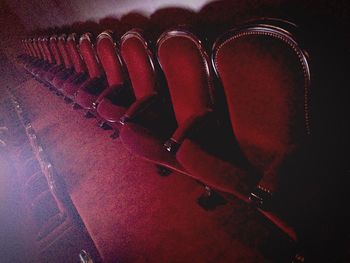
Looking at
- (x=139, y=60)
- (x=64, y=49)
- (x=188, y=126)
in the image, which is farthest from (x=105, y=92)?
(x=64, y=49)

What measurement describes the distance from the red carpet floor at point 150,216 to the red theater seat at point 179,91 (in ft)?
1.17

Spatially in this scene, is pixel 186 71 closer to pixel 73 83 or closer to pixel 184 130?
pixel 184 130

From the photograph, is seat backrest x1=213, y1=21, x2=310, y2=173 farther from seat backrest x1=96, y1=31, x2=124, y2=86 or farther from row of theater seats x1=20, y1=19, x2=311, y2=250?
seat backrest x1=96, y1=31, x2=124, y2=86

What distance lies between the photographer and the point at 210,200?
142 centimetres

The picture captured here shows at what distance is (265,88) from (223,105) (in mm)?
351

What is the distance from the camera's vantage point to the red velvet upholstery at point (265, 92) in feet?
3.03

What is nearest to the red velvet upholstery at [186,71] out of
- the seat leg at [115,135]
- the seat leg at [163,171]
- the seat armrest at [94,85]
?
the seat leg at [163,171]

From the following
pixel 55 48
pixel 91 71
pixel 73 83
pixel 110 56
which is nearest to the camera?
pixel 110 56

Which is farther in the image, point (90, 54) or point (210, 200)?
point (90, 54)

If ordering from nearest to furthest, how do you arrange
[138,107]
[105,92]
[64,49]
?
1. [138,107]
2. [105,92]
3. [64,49]

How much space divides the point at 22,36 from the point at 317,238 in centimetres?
848

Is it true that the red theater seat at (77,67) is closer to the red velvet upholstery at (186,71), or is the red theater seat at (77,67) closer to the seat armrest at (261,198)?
the red velvet upholstery at (186,71)

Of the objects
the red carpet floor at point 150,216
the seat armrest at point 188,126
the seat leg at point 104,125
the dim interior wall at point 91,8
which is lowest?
the red carpet floor at point 150,216

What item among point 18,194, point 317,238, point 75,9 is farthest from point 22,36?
point 317,238
